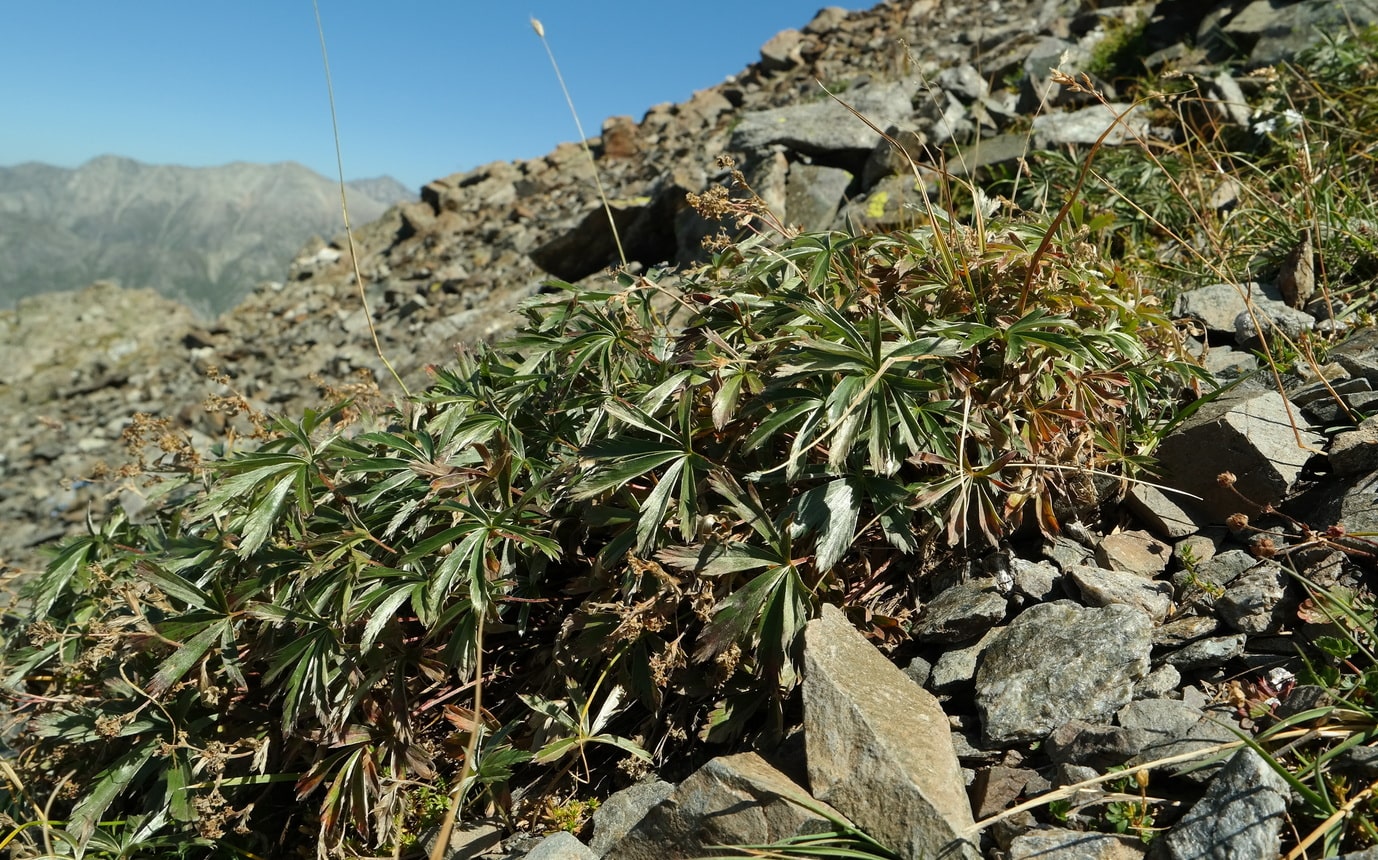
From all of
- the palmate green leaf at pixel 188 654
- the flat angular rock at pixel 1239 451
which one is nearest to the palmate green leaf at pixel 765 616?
the flat angular rock at pixel 1239 451

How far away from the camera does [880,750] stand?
7.02ft

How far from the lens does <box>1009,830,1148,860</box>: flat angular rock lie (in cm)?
193

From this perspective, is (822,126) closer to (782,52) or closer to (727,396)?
(727,396)

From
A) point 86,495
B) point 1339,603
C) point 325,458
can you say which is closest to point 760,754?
point 1339,603

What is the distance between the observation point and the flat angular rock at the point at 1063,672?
2352 mm

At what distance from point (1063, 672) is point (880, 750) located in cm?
62

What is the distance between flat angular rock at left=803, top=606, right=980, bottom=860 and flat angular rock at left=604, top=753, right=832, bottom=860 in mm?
82

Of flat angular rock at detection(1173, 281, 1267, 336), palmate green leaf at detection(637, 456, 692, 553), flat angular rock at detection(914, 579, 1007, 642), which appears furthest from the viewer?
flat angular rock at detection(1173, 281, 1267, 336)

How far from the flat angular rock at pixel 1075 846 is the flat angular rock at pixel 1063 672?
1.27ft

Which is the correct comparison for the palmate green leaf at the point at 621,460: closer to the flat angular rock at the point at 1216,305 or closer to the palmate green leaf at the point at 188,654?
the palmate green leaf at the point at 188,654

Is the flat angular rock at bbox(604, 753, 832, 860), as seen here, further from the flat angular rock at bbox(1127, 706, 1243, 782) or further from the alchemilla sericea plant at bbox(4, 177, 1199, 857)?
the flat angular rock at bbox(1127, 706, 1243, 782)

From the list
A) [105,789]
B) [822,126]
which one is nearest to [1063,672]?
[105,789]

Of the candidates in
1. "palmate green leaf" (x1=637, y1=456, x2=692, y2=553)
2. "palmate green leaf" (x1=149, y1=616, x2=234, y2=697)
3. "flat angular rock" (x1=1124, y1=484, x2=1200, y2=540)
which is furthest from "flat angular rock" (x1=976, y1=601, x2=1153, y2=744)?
"palmate green leaf" (x1=149, y1=616, x2=234, y2=697)

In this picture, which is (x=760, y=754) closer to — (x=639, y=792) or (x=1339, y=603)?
(x=639, y=792)
